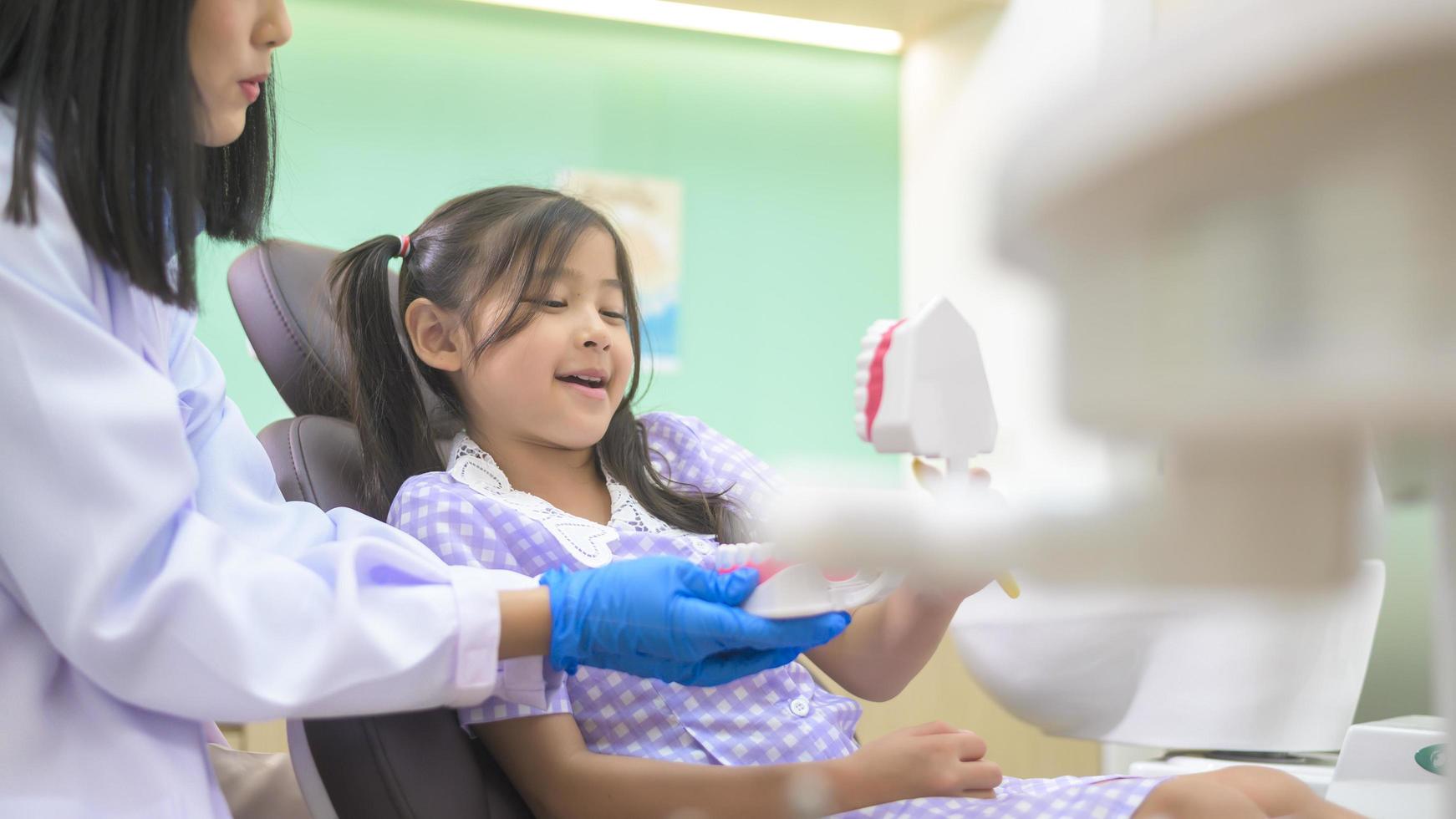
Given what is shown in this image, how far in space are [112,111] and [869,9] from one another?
7.64 ft

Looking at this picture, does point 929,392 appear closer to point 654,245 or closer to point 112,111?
point 112,111

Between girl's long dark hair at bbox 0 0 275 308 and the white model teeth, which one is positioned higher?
girl's long dark hair at bbox 0 0 275 308

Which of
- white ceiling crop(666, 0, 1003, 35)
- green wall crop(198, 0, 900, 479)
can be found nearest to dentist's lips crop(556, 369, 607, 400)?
green wall crop(198, 0, 900, 479)

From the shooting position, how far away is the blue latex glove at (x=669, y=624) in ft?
2.45

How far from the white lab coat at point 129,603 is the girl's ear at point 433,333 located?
1.42 feet

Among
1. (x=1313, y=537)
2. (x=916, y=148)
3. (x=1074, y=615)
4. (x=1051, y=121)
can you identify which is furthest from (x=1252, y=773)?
(x=916, y=148)

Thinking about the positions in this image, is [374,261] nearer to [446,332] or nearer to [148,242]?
[446,332]

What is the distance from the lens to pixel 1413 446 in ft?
1.14

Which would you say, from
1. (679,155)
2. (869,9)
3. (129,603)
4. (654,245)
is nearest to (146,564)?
(129,603)

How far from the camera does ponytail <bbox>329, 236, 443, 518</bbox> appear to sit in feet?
3.72

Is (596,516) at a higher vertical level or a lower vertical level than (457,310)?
lower

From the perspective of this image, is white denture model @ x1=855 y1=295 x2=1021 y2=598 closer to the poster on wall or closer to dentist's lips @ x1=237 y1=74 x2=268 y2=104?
dentist's lips @ x1=237 y1=74 x2=268 y2=104

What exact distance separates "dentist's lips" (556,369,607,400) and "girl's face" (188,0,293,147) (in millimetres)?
393

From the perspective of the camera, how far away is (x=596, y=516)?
1172 millimetres
